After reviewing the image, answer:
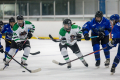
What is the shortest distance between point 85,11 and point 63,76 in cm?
686

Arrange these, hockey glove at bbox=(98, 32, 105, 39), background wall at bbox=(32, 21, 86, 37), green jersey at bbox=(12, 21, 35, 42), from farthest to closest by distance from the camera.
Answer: background wall at bbox=(32, 21, 86, 37), green jersey at bbox=(12, 21, 35, 42), hockey glove at bbox=(98, 32, 105, 39)

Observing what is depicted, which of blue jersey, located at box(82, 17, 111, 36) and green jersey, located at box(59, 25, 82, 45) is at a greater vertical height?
blue jersey, located at box(82, 17, 111, 36)

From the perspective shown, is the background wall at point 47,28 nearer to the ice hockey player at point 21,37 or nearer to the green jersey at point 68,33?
the ice hockey player at point 21,37

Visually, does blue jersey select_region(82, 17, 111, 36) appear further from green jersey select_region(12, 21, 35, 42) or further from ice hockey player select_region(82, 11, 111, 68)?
green jersey select_region(12, 21, 35, 42)

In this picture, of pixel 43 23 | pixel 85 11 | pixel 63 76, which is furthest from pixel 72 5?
pixel 63 76

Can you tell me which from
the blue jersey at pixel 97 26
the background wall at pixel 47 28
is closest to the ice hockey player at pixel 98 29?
the blue jersey at pixel 97 26

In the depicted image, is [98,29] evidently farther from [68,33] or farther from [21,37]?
[21,37]

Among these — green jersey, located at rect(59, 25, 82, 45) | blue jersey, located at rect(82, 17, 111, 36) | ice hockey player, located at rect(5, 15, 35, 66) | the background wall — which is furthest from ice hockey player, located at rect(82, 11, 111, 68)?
the background wall

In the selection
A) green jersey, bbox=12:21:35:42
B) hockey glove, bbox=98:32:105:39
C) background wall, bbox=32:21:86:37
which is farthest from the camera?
background wall, bbox=32:21:86:37

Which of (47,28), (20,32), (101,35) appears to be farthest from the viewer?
(47,28)

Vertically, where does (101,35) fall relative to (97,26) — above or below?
below

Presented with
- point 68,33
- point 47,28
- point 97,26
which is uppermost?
point 97,26

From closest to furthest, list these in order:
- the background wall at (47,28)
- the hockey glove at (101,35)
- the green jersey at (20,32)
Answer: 1. the hockey glove at (101,35)
2. the green jersey at (20,32)
3. the background wall at (47,28)

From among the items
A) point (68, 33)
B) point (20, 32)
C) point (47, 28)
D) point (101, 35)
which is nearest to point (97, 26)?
point (101, 35)
